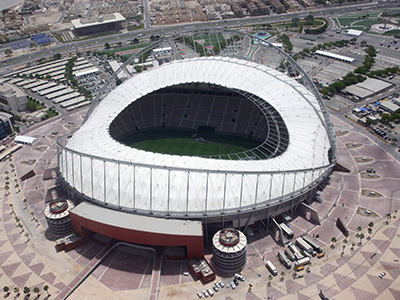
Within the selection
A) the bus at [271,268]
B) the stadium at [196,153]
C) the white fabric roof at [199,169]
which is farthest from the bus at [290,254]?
the white fabric roof at [199,169]

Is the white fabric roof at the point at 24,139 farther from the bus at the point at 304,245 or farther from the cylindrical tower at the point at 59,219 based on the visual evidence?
the bus at the point at 304,245

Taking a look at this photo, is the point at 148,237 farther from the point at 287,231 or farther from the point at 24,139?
the point at 24,139

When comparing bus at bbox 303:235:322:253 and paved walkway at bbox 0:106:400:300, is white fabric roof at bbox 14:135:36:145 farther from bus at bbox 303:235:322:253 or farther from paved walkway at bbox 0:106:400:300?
bus at bbox 303:235:322:253

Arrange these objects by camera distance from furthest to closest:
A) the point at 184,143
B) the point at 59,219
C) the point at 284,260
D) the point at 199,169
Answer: the point at 184,143 < the point at 59,219 < the point at 199,169 < the point at 284,260

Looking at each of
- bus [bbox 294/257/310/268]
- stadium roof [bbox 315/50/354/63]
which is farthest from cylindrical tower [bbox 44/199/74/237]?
stadium roof [bbox 315/50/354/63]

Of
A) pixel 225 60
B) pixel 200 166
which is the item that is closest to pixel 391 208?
pixel 200 166

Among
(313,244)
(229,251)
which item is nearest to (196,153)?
(229,251)

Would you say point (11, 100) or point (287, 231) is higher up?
point (287, 231)
